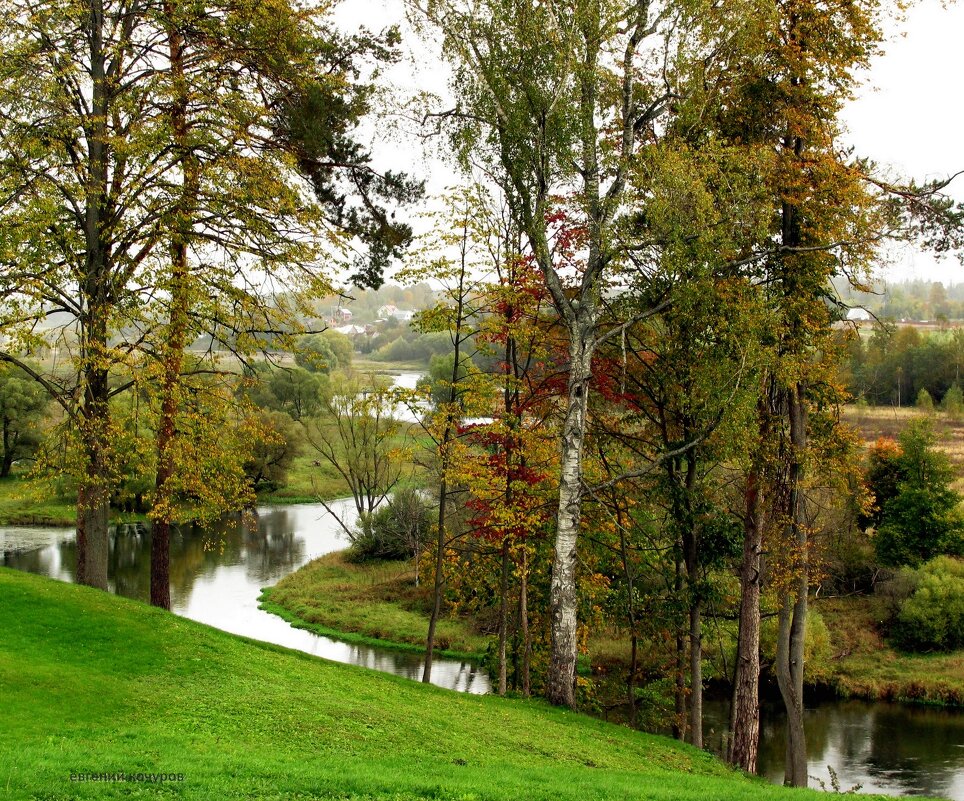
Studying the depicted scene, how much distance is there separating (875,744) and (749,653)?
11073mm

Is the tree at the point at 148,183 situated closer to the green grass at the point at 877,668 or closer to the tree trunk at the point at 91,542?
the tree trunk at the point at 91,542

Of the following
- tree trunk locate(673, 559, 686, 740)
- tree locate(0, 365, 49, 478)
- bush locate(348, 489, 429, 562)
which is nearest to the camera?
tree trunk locate(673, 559, 686, 740)

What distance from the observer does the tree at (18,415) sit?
53.2 metres

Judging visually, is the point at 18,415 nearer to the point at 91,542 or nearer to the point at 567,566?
the point at 91,542

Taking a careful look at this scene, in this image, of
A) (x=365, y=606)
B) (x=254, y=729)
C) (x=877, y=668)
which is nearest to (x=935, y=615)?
(x=877, y=668)

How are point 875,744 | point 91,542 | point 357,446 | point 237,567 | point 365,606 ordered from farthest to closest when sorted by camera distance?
point 357,446, point 237,567, point 365,606, point 875,744, point 91,542

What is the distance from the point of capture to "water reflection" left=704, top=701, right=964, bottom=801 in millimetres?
21562

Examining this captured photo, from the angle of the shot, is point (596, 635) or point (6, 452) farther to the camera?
point (6, 452)

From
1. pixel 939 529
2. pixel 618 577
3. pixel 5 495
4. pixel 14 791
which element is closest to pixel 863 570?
pixel 939 529

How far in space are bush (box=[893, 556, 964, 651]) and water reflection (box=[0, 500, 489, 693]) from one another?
56.1ft

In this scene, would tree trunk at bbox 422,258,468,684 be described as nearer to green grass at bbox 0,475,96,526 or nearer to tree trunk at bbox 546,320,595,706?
tree trunk at bbox 546,320,595,706

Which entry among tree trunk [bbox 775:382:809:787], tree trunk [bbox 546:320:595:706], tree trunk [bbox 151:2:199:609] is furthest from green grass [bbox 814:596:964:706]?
tree trunk [bbox 151:2:199:609]

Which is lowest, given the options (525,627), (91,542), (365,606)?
(365,606)

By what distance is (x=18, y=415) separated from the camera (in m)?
54.4
